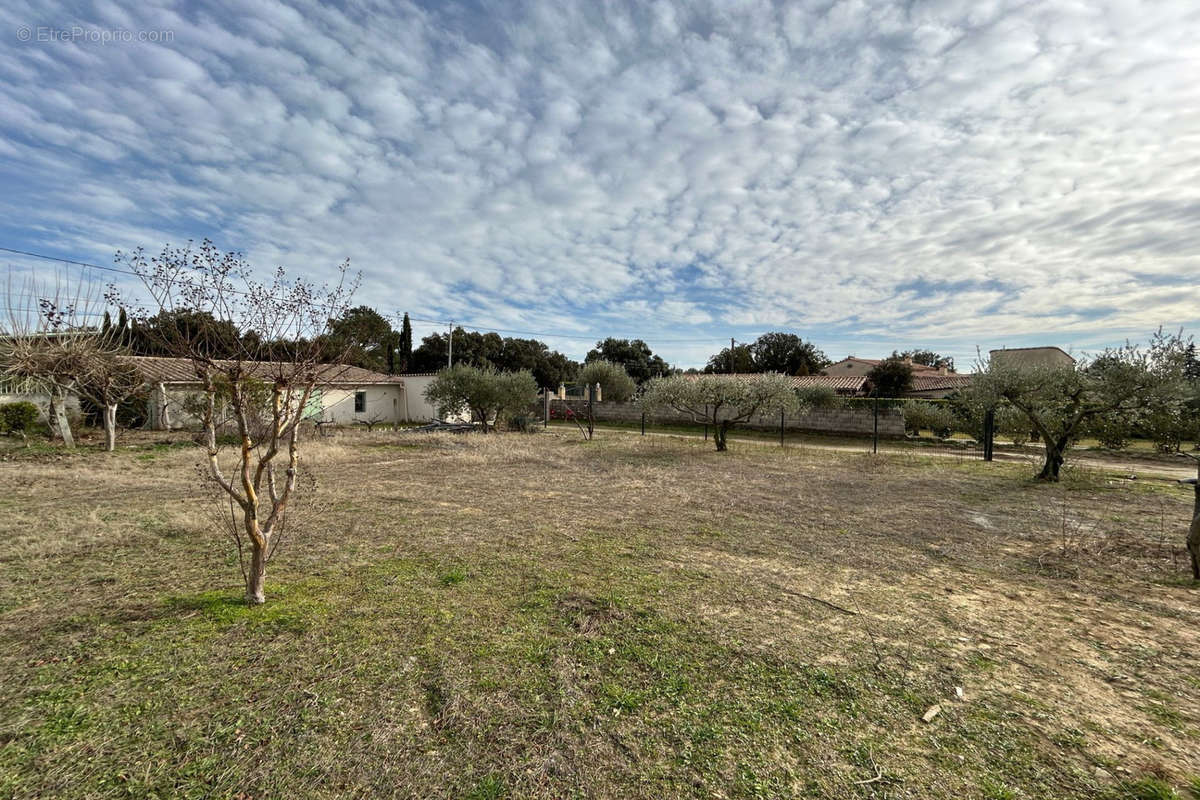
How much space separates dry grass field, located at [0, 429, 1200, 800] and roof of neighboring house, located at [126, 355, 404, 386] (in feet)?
5.86

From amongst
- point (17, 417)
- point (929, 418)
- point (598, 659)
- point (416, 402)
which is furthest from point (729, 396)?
point (17, 417)

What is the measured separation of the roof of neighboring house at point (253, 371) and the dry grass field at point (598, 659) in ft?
5.86

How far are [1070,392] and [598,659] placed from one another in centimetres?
1203

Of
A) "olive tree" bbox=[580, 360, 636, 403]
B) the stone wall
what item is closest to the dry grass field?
the stone wall

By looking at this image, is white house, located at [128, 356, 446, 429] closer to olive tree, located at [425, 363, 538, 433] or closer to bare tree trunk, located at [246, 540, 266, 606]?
olive tree, located at [425, 363, 538, 433]

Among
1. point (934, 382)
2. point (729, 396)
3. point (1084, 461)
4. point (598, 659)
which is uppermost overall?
point (934, 382)

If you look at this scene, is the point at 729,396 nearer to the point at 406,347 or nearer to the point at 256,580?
the point at 256,580

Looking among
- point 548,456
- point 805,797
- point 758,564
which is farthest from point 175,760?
point 548,456

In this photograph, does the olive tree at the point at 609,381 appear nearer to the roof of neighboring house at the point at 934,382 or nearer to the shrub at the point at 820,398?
A: the shrub at the point at 820,398

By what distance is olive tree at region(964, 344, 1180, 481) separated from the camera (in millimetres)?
9250

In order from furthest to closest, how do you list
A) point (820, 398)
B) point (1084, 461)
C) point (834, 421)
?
point (820, 398) → point (834, 421) → point (1084, 461)

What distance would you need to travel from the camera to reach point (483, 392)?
19.8 meters

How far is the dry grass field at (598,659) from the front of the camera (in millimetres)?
2180

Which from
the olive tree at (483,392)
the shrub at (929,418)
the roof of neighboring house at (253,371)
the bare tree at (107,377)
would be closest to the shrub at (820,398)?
the shrub at (929,418)
